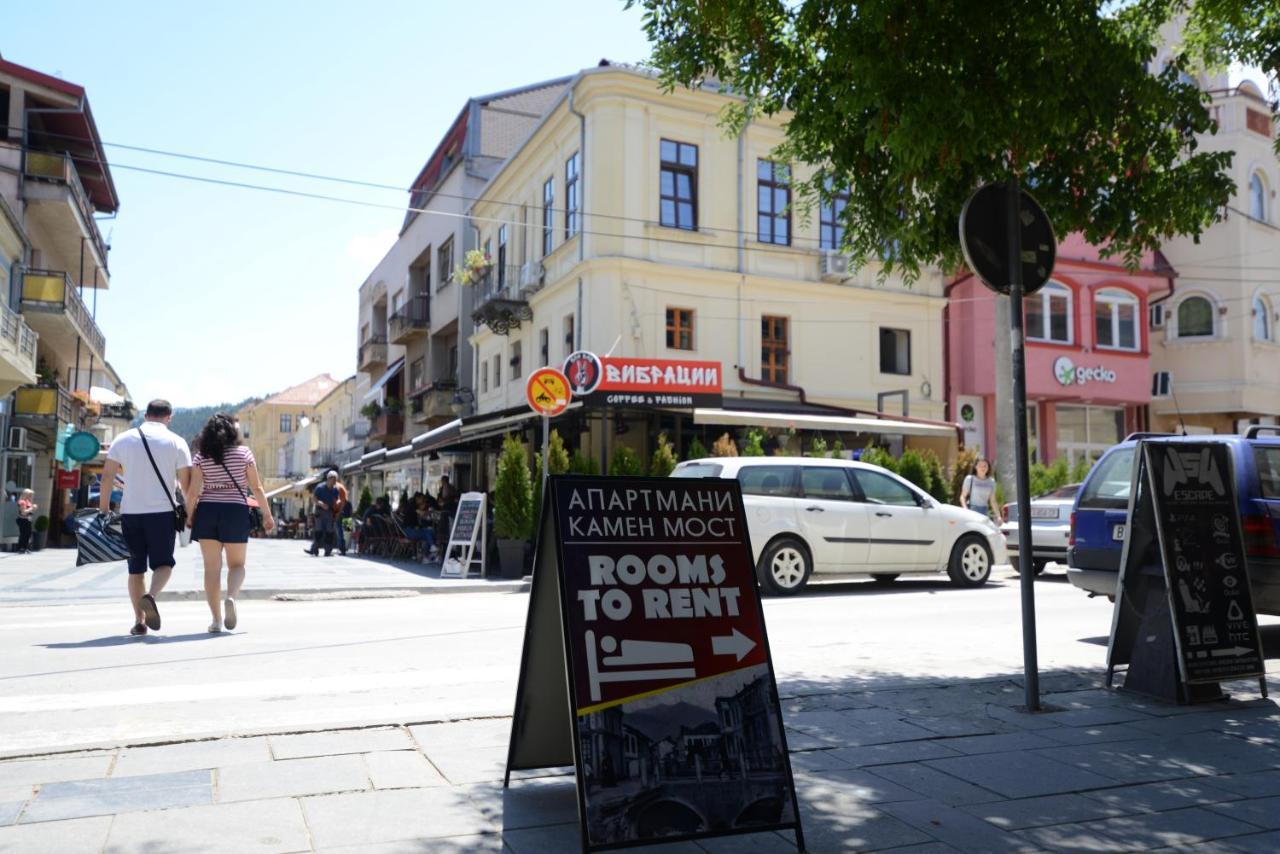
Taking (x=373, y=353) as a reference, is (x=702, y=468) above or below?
below

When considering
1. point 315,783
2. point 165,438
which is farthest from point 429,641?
point 315,783

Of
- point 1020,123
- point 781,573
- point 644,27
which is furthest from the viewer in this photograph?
point 781,573

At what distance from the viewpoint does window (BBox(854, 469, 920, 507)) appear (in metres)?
13.1

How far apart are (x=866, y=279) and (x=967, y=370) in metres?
4.16

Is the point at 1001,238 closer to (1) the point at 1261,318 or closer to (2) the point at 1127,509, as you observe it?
(2) the point at 1127,509

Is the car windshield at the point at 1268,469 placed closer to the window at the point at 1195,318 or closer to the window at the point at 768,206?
the window at the point at 768,206

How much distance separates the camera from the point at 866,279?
2678cm

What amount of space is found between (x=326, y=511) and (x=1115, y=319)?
22397 millimetres

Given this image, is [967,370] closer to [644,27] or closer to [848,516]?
[848,516]

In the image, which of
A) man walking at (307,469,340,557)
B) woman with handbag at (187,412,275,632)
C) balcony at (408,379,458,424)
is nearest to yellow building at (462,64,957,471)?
man walking at (307,469,340,557)

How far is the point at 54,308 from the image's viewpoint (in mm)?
27000

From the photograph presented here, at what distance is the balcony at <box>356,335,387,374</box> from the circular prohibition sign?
33.7 m

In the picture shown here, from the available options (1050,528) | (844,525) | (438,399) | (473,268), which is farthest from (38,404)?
(1050,528)

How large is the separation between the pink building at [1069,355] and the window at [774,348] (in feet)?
18.9
